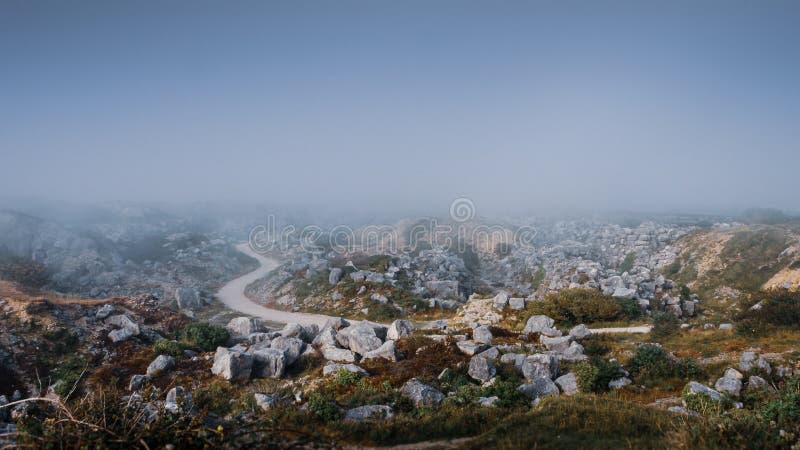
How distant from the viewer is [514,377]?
15664 mm

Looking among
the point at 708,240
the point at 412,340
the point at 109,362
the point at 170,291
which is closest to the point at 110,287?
the point at 170,291

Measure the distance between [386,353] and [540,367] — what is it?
769cm

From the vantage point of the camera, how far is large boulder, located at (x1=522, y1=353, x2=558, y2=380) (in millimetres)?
15878

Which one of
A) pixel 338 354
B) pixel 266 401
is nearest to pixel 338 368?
pixel 338 354

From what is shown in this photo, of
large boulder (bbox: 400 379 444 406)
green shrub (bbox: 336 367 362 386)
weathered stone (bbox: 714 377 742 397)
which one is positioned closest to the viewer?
large boulder (bbox: 400 379 444 406)

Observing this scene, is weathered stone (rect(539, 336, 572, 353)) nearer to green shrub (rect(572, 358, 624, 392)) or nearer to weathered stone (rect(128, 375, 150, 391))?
green shrub (rect(572, 358, 624, 392))

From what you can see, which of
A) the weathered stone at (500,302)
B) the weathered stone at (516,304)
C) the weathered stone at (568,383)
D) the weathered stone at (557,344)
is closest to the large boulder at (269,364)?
the weathered stone at (568,383)

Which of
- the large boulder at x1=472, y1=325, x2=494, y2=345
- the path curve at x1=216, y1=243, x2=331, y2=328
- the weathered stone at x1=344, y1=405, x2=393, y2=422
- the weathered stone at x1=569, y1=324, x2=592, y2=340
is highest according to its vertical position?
the weathered stone at x1=344, y1=405, x2=393, y2=422

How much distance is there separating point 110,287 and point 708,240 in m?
83.8

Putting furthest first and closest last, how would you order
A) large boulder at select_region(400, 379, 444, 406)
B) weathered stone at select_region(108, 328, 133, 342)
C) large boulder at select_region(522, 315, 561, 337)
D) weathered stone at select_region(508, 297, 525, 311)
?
weathered stone at select_region(508, 297, 525, 311)
large boulder at select_region(522, 315, 561, 337)
weathered stone at select_region(108, 328, 133, 342)
large boulder at select_region(400, 379, 444, 406)

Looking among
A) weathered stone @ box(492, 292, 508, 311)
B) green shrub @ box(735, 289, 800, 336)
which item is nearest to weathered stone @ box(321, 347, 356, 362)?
weathered stone @ box(492, 292, 508, 311)

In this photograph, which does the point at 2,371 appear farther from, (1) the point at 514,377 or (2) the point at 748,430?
(2) the point at 748,430

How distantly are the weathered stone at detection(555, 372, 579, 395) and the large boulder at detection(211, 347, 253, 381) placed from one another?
14187mm

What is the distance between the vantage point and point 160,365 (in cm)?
1878
